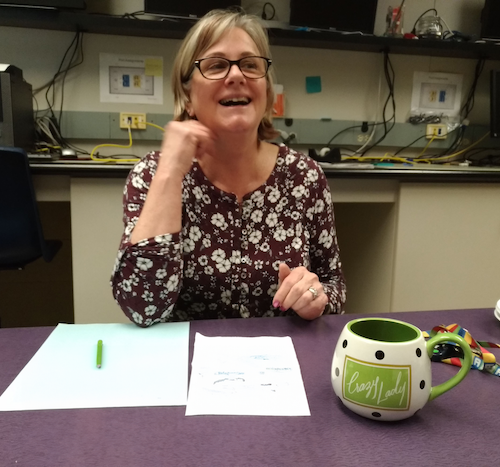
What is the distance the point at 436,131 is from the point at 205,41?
183 cm

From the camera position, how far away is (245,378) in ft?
1.84

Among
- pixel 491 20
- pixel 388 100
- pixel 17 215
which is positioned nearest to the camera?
pixel 17 215

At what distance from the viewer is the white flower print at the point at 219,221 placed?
100 centimetres

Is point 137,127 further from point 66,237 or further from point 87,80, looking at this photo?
point 66,237

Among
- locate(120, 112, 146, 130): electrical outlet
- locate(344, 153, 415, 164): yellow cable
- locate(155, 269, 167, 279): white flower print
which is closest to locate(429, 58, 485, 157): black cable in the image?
locate(344, 153, 415, 164): yellow cable

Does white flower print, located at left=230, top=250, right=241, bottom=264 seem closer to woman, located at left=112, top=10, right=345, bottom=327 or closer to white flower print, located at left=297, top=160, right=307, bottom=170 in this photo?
woman, located at left=112, top=10, right=345, bottom=327

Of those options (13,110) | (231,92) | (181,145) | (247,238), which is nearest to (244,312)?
(247,238)

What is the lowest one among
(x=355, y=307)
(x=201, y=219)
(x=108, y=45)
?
(x=355, y=307)

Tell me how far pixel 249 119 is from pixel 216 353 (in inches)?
22.2

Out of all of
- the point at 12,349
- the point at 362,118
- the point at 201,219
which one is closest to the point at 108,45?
the point at 362,118

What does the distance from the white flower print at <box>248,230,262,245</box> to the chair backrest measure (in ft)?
2.69

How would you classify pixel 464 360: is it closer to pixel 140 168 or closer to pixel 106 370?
pixel 106 370

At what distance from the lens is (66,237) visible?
87.4 inches

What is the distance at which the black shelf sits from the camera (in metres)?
1.86
